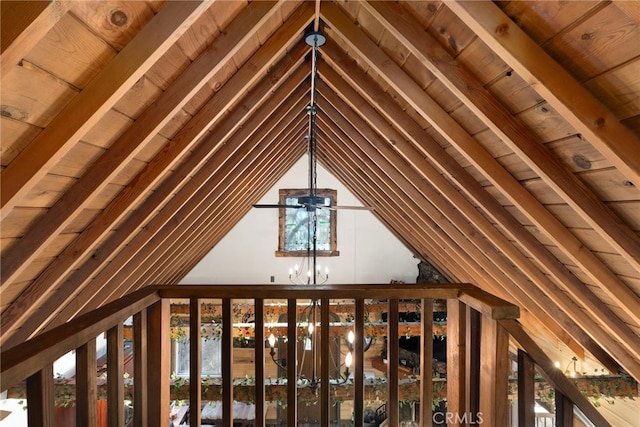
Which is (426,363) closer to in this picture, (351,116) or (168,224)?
(351,116)

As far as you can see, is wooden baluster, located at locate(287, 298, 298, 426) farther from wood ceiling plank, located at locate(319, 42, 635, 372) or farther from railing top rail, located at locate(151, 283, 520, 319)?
wood ceiling plank, located at locate(319, 42, 635, 372)

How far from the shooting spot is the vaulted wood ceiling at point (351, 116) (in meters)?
1.08

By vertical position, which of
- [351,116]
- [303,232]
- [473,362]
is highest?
[351,116]

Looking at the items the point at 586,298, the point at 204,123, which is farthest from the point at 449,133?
the point at 586,298

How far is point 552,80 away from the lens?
1136 millimetres

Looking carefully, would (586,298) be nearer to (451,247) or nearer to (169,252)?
(451,247)

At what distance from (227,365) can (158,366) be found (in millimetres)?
260

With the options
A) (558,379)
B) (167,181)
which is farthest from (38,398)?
(167,181)

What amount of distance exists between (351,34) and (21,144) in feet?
4.72

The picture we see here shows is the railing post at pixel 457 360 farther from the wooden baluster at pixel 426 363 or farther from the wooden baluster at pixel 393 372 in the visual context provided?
the wooden baluster at pixel 393 372

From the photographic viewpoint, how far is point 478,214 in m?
2.39

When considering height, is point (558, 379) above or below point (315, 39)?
below

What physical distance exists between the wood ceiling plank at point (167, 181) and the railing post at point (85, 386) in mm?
1117

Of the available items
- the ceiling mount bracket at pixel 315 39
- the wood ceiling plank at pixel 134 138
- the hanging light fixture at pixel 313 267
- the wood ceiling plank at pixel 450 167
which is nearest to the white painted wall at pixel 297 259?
the hanging light fixture at pixel 313 267
